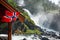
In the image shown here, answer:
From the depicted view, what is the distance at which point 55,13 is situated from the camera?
27.0ft

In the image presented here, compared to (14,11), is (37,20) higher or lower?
higher

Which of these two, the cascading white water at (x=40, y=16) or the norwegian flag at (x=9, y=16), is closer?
the norwegian flag at (x=9, y=16)

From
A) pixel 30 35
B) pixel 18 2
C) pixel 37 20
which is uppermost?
pixel 18 2

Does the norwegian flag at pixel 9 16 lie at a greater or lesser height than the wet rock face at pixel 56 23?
lesser

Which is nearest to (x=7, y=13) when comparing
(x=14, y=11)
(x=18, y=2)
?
(x=14, y=11)

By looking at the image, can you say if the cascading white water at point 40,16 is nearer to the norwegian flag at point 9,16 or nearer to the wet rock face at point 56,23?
the wet rock face at point 56,23

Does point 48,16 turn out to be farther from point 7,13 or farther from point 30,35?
point 7,13

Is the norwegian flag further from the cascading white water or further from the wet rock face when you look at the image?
the wet rock face

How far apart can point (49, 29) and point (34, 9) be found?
3.19 feet

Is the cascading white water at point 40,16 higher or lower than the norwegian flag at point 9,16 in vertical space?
higher

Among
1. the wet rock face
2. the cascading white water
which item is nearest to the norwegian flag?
the cascading white water

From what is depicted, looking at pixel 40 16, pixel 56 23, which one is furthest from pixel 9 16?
pixel 56 23

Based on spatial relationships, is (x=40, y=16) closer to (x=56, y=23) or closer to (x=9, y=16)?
(x=56, y=23)

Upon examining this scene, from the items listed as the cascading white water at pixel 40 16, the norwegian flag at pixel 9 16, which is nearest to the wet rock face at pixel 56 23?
the cascading white water at pixel 40 16
